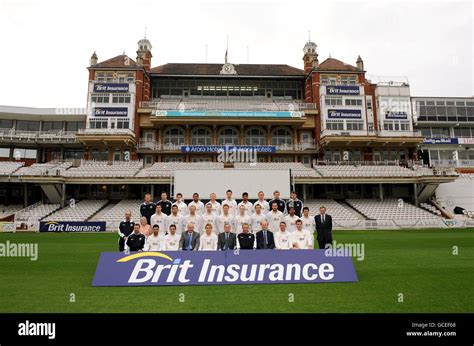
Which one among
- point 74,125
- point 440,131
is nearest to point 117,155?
point 74,125

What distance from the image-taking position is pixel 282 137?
156ft

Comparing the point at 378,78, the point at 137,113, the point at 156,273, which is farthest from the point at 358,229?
the point at 137,113

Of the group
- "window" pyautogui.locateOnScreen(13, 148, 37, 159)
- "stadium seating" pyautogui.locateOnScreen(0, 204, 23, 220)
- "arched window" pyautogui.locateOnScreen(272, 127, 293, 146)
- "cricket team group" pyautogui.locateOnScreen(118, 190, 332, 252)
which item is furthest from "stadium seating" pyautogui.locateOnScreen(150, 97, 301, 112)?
"cricket team group" pyautogui.locateOnScreen(118, 190, 332, 252)

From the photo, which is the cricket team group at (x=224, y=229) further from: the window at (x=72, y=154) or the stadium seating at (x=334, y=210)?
the window at (x=72, y=154)

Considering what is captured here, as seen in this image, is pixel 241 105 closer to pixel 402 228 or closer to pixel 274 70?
pixel 274 70

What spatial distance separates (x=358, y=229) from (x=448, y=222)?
856 centimetres

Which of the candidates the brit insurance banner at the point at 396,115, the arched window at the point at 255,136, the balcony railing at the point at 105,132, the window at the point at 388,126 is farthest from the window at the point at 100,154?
the brit insurance banner at the point at 396,115

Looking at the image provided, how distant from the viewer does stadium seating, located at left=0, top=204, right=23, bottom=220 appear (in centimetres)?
3935

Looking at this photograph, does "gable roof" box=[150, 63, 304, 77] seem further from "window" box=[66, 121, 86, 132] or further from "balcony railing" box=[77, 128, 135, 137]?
"window" box=[66, 121, 86, 132]

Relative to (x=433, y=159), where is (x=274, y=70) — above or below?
above

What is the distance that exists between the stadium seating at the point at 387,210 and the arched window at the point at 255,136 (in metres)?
14.2

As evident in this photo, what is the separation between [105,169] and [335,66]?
116ft
